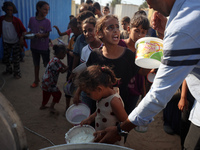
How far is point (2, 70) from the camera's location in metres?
5.01

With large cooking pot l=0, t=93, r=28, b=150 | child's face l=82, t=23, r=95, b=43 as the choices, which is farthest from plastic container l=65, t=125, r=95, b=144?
child's face l=82, t=23, r=95, b=43

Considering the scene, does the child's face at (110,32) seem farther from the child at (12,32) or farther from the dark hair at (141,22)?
the child at (12,32)

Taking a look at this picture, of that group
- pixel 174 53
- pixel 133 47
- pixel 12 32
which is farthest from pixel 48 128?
pixel 12 32

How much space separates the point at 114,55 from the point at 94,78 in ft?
1.58

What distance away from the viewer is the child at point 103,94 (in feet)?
4.90

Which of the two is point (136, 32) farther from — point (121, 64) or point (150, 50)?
point (150, 50)

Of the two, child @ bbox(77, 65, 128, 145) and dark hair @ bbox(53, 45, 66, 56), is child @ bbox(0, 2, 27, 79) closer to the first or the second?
dark hair @ bbox(53, 45, 66, 56)

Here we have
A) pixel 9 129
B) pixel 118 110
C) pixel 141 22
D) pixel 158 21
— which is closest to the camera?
pixel 9 129

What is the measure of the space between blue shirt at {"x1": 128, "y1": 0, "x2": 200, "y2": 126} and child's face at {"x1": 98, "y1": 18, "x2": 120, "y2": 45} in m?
0.95

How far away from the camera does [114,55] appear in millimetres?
1860

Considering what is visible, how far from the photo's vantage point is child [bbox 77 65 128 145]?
4.90 ft

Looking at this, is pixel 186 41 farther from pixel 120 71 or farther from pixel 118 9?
pixel 118 9

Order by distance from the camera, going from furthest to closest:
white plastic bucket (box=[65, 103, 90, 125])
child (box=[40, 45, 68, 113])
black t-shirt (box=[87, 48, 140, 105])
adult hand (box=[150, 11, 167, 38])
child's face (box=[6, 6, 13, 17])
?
child's face (box=[6, 6, 13, 17]), child (box=[40, 45, 68, 113]), white plastic bucket (box=[65, 103, 90, 125]), black t-shirt (box=[87, 48, 140, 105]), adult hand (box=[150, 11, 167, 38])

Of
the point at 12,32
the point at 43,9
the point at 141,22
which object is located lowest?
the point at 12,32
